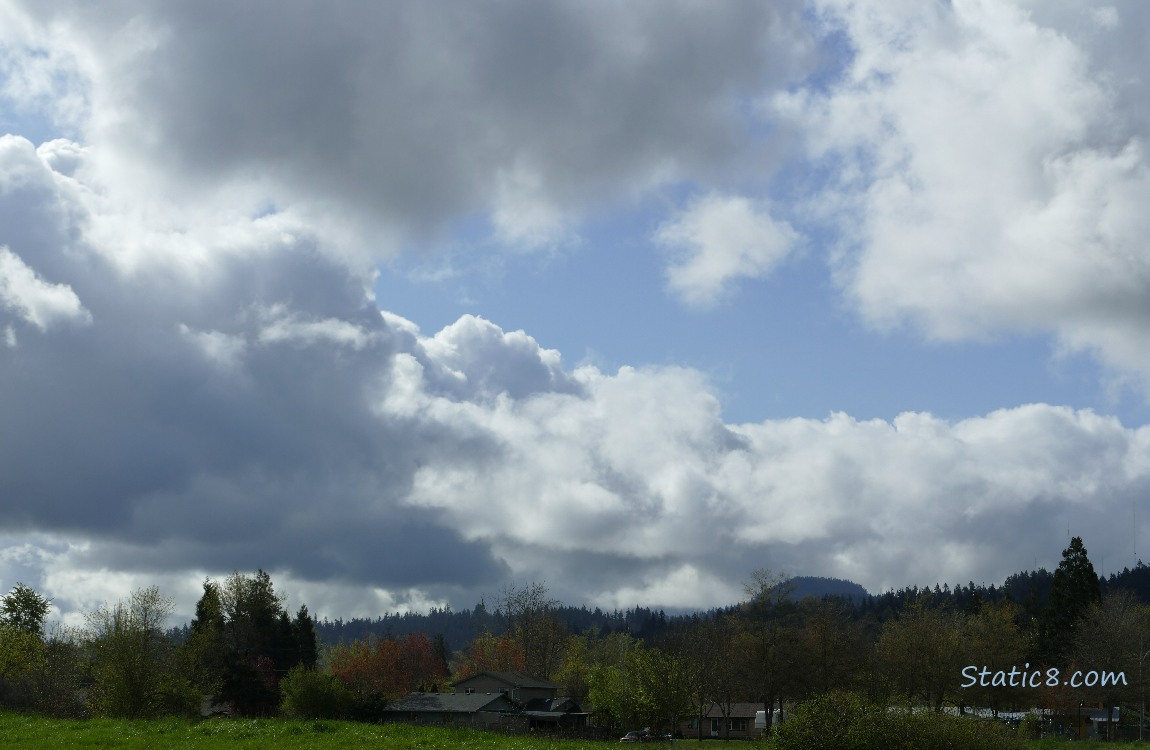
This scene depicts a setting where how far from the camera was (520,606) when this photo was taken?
13862 centimetres

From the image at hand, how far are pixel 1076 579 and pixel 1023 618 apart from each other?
3199 centimetres

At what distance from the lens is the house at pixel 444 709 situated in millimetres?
87938

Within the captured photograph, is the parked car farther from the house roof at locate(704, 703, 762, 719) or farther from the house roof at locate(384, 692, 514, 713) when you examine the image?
the house roof at locate(704, 703, 762, 719)

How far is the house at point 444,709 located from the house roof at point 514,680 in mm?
13220

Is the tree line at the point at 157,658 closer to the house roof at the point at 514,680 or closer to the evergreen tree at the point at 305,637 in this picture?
the evergreen tree at the point at 305,637

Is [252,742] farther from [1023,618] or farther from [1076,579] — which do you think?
[1023,618]

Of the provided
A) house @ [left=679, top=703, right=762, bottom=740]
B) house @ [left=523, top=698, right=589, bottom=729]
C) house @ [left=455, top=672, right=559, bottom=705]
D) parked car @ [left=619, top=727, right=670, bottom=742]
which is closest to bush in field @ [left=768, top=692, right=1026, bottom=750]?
parked car @ [left=619, top=727, right=670, bottom=742]

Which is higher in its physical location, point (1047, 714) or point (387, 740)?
point (387, 740)

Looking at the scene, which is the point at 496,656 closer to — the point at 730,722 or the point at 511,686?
the point at 730,722

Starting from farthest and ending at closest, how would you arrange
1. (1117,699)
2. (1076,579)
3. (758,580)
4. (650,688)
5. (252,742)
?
(1076,579) → (758,580) → (1117,699) → (650,688) → (252,742)

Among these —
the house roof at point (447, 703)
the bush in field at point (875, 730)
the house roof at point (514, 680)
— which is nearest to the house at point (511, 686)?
the house roof at point (514, 680)

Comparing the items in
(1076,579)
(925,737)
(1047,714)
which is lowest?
(1047,714)

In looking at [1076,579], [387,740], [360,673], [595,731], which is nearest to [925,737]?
[387,740]

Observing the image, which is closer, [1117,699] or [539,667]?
[1117,699]
